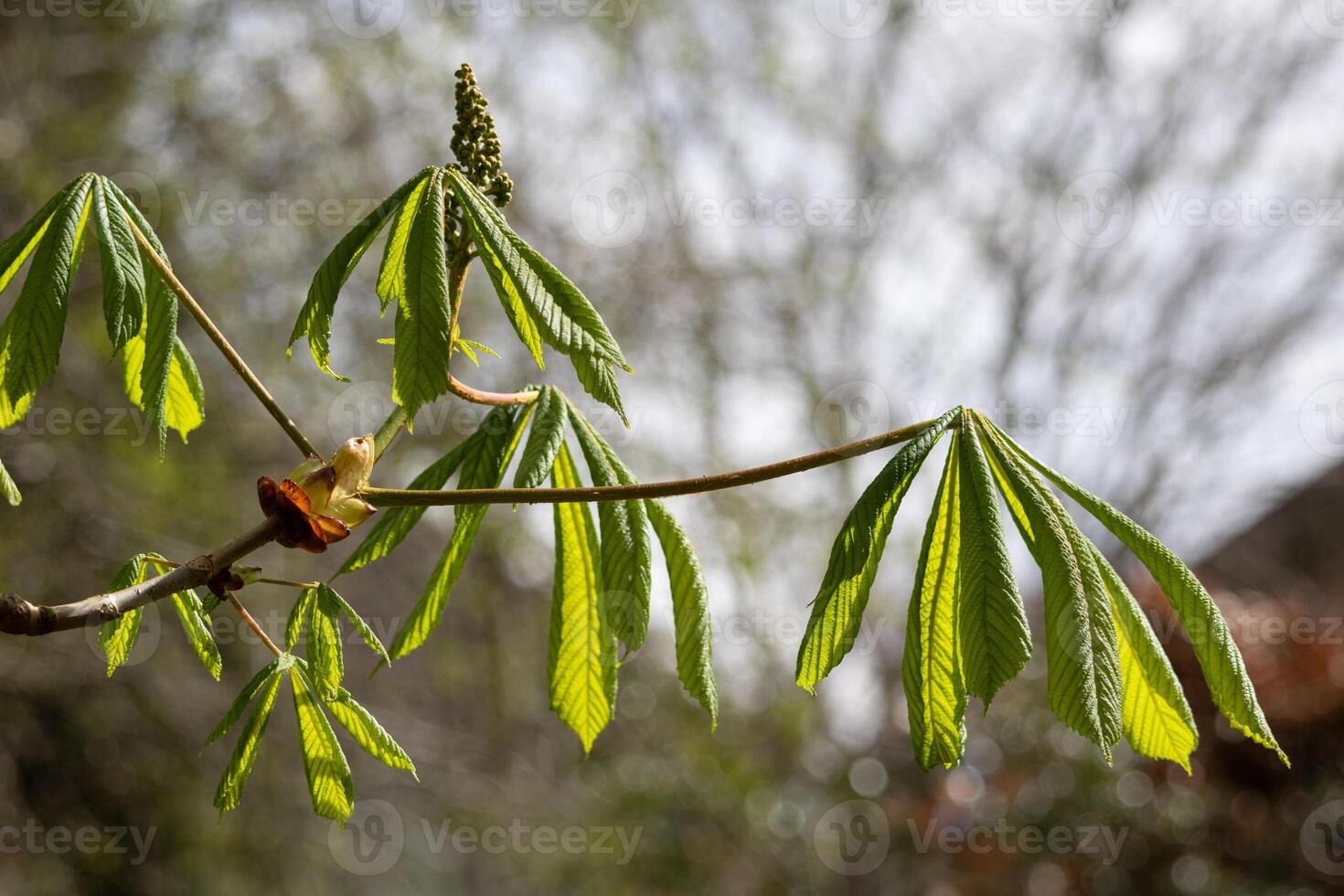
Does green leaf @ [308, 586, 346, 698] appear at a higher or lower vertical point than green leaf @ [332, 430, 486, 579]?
lower

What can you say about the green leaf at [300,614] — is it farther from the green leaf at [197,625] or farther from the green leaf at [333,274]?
the green leaf at [333,274]

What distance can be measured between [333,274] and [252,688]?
0.39m

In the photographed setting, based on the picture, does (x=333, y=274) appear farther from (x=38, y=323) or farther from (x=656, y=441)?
(x=656, y=441)

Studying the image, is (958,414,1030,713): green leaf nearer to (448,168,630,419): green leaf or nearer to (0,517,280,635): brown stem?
(448,168,630,419): green leaf

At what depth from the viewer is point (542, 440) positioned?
1161 mm

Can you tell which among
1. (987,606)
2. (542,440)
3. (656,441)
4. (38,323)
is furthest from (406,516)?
(656,441)

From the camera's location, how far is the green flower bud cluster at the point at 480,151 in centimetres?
102

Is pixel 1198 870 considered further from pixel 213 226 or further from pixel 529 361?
pixel 213 226

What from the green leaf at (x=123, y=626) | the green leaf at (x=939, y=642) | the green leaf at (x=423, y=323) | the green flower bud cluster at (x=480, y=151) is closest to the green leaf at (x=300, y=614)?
the green leaf at (x=123, y=626)

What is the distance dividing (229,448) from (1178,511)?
540 cm

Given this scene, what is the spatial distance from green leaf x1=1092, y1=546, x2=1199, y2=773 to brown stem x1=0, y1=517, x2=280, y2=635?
74cm

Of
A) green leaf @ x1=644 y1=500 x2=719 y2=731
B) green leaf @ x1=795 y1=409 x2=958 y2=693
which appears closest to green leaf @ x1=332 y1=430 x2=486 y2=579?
green leaf @ x1=644 y1=500 x2=719 y2=731

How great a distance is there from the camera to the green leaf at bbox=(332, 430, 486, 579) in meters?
1.16

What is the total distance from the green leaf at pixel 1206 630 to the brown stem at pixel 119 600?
724 mm
